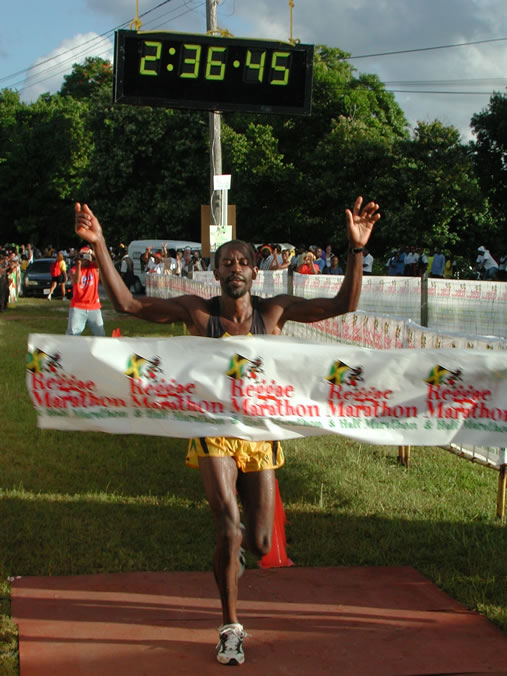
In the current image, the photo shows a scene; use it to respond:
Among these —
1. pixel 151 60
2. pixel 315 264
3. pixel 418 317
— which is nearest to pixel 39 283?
pixel 315 264

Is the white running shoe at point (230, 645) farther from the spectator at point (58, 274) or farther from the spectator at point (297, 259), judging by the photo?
the spectator at point (58, 274)

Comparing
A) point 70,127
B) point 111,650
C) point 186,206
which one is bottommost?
point 111,650

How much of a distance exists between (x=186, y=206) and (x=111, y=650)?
131 ft

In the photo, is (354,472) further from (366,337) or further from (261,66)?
(261,66)

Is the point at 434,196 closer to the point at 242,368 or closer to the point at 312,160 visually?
the point at 312,160

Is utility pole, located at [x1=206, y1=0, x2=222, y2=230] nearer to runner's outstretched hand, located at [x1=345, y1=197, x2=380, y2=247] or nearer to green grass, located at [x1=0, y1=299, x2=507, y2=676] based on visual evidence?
green grass, located at [x1=0, y1=299, x2=507, y2=676]

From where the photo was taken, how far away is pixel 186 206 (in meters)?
43.4

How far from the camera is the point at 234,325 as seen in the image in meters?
Result: 5.00

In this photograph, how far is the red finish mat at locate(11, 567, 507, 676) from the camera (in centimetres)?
429

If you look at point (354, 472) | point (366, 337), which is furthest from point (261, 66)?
point (354, 472)

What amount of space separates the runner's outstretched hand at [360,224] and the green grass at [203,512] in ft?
7.12

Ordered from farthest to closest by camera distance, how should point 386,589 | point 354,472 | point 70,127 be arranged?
point 70,127, point 354,472, point 386,589

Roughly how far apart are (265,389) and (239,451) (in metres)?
0.34

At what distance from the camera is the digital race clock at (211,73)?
479 inches
